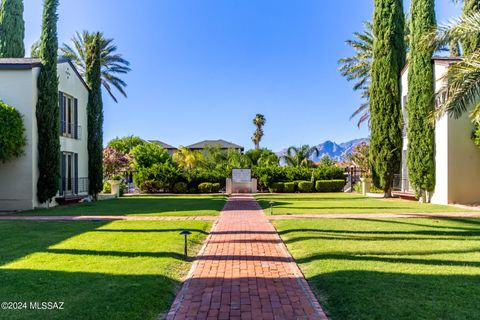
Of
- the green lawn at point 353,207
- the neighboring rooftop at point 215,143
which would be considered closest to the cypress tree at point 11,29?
the green lawn at point 353,207

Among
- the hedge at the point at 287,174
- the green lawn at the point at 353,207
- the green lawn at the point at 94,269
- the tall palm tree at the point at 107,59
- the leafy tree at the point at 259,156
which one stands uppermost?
the tall palm tree at the point at 107,59

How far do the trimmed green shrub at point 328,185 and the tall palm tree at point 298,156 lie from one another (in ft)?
40.7

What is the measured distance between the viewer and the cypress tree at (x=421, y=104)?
766 inches

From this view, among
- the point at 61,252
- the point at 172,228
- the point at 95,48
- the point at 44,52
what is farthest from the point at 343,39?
the point at 61,252

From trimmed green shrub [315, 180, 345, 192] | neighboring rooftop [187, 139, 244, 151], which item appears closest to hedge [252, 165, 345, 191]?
trimmed green shrub [315, 180, 345, 192]

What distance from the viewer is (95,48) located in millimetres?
23109

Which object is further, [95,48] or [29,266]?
[95,48]

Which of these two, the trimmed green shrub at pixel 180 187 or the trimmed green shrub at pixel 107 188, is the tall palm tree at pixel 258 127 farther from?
the trimmed green shrub at pixel 107 188

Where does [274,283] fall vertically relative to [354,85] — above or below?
below

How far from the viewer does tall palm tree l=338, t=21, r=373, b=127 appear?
1324 inches

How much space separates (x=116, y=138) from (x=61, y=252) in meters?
59.8

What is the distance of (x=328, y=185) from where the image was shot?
3269 centimetres

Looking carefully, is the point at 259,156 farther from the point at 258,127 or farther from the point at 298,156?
the point at 258,127

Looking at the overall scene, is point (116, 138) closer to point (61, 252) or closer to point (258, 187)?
point (258, 187)
